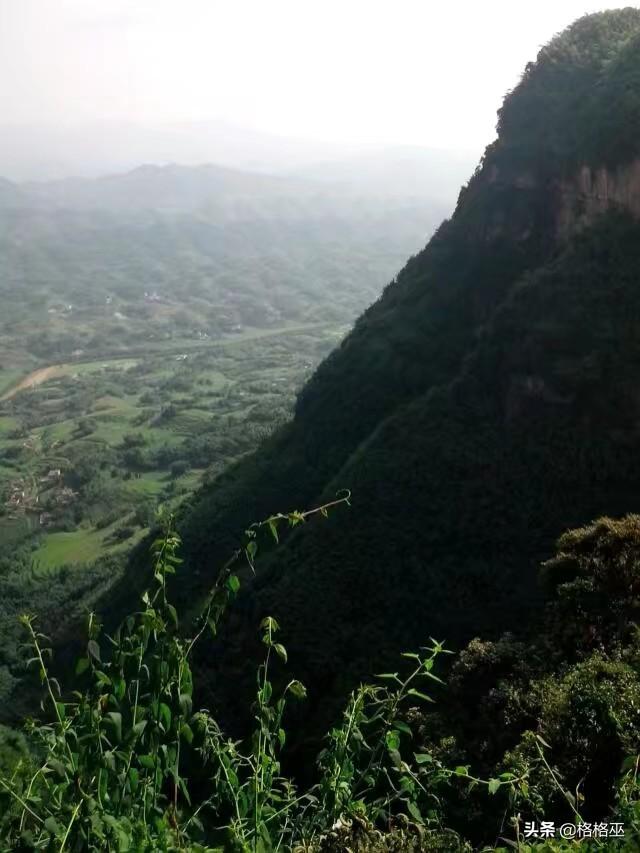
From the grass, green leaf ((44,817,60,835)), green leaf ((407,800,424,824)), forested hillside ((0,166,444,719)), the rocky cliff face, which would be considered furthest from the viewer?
forested hillside ((0,166,444,719))

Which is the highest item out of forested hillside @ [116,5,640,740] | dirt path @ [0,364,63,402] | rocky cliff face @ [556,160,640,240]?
rocky cliff face @ [556,160,640,240]

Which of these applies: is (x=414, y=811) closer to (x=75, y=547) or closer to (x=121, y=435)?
(x=75, y=547)

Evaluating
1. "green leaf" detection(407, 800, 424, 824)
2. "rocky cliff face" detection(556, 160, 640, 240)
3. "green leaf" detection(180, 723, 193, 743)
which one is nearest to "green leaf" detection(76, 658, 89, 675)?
"green leaf" detection(180, 723, 193, 743)

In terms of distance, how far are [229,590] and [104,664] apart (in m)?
0.73

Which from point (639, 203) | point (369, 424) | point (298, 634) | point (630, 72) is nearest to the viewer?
point (298, 634)

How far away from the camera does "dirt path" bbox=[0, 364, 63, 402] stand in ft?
350

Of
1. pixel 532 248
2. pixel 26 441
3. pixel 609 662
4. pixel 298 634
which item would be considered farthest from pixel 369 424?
pixel 26 441

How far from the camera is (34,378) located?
114 m

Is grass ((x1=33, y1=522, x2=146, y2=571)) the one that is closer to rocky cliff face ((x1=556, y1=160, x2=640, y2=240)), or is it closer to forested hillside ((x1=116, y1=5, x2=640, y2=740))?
forested hillside ((x1=116, y1=5, x2=640, y2=740))

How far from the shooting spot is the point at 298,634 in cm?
2005

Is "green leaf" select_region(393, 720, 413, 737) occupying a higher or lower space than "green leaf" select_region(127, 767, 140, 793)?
higher

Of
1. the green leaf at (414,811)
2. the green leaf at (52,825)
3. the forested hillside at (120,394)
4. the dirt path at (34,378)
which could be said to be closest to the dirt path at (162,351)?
the dirt path at (34,378)

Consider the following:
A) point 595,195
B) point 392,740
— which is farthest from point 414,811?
point 595,195

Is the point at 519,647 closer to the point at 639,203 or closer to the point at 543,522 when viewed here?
the point at 543,522
